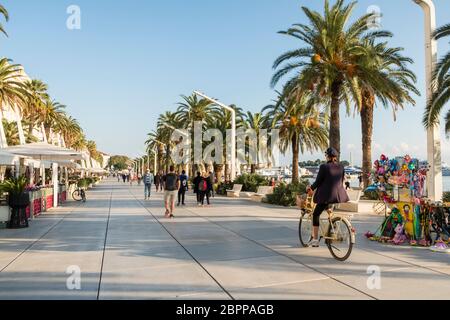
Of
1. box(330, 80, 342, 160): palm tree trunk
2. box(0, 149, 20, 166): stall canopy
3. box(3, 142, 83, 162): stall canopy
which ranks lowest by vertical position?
Answer: box(0, 149, 20, 166): stall canopy

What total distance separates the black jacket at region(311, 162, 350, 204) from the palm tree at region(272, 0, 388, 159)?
12.8 metres

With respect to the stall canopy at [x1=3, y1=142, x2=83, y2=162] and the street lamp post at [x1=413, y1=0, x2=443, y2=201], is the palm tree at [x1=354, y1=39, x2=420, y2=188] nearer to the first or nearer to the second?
the street lamp post at [x1=413, y1=0, x2=443, y2=201]

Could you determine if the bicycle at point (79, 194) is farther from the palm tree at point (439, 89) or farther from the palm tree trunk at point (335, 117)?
the palm tree at point (439, 89)

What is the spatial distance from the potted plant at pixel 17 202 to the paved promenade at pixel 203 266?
88cm

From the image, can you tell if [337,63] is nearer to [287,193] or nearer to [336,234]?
[287,193]

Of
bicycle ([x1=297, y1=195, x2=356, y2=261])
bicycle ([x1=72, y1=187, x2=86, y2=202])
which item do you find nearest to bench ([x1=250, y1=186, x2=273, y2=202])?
bicycle ([x1=72, y1=187, x2=86, y2=202])

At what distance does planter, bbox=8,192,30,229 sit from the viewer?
39.5ft

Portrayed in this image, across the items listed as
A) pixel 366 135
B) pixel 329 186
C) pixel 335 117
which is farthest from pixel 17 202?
pixel 366 135

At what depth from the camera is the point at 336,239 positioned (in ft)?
24.5

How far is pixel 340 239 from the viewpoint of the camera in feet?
24.3

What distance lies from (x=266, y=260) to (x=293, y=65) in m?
16.1

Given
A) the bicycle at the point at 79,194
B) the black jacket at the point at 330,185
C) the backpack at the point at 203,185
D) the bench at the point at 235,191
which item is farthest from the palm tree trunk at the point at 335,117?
the black jacket at the point at 330,185

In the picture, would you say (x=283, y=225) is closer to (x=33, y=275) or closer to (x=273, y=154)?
(x=33, y=275)

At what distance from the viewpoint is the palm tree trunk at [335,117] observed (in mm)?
20973
